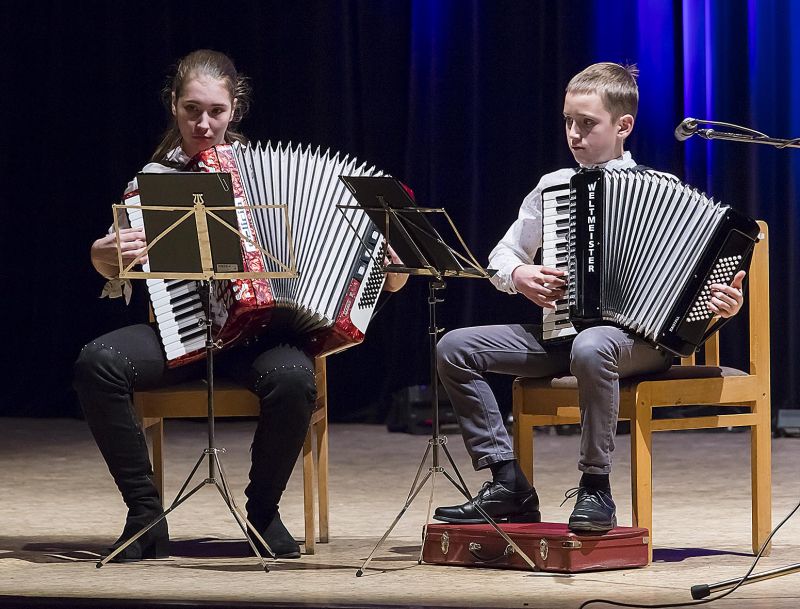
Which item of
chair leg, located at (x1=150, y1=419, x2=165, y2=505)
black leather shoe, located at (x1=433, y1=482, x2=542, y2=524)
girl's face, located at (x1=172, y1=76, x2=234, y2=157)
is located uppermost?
girl's face, located at (x1=172, y1=76, x2=234, y2=157)

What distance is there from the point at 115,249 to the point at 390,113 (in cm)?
272

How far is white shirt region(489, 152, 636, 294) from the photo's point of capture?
9.86 ft

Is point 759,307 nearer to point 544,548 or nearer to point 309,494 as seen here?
point 544,548

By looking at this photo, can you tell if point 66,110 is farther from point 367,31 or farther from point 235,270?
point 235,270

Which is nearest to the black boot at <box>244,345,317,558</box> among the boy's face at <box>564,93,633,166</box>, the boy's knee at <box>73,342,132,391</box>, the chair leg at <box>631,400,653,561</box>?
the boy's knee at <box>73,342,132,391</box>

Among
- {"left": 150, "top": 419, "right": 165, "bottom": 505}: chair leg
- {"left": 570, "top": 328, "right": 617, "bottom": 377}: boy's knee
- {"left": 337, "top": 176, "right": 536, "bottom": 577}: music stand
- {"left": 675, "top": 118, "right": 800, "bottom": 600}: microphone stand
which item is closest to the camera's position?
{"left": 675, "top": 118, "right": 800, "bottom": 600}: microphone stand

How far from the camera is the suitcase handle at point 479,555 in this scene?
271 cm

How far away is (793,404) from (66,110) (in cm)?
362

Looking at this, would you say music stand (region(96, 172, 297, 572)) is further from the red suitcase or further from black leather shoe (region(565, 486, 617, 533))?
black leather shoe (region(565, 486, 617, 533))

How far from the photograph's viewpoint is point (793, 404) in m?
5.07

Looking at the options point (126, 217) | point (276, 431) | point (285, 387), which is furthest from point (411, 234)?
point (126, 217)

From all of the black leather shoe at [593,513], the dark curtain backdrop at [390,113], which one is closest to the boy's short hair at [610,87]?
the black leather shoe at [593,513]

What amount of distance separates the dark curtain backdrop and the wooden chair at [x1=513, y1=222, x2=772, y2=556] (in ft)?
7.06

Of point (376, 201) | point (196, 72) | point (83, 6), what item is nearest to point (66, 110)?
point (83, 6)
